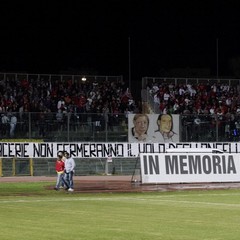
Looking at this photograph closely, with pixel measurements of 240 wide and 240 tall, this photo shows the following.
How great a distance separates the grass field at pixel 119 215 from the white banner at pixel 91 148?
32.8 ft

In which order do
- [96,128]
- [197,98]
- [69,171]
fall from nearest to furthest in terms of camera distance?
[69,171], [96,128], [197,98]

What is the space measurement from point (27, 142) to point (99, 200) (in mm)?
16039

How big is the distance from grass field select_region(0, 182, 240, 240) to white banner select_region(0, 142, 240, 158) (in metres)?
10.0

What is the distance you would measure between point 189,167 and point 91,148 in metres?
8.57

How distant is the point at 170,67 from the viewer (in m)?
85.6

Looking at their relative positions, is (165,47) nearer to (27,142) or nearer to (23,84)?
(23,84)

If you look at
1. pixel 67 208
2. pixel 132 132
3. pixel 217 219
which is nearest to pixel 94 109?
pixel 132 132

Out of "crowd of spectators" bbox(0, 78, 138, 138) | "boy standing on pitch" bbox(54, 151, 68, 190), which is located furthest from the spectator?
"boy standing on pitch" bbox(54, 151, 68, 190)

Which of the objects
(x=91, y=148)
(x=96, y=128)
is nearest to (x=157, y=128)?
(x=96, y=128)

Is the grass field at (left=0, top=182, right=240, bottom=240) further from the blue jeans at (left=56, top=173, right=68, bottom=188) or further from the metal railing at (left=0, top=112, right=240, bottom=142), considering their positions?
the metal railing at (left=0, top=112, right=240, bottom=142)

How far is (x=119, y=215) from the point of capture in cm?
2131

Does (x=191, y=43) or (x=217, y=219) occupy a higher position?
(x=191, y=43)

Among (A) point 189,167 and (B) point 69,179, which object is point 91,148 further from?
(B) point 69,179

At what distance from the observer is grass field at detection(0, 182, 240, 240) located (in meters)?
16.3
